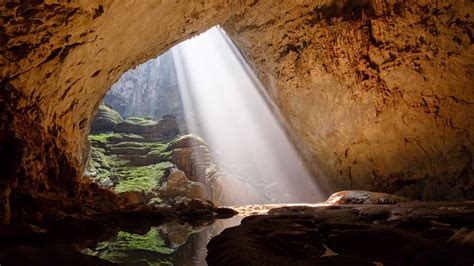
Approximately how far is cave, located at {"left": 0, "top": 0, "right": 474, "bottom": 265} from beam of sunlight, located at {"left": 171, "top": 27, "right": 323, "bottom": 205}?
125 inches

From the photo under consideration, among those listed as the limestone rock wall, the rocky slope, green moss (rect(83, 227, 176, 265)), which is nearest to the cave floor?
green moss (rect(83, 227, 176, 265))

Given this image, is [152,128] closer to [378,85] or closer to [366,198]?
[378,85]

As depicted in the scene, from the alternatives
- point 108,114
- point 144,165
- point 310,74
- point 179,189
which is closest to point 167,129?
point 108,114

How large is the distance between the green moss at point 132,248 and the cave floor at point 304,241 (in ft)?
0.43

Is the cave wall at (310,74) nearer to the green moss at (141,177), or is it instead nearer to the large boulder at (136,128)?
the green moss at (141,177)

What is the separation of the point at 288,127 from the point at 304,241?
49.5ft

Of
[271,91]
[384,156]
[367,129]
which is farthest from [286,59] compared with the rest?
[384,156]

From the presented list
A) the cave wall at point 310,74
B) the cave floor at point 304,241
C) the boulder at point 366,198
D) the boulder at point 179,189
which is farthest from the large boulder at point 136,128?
the cave floor at point 304,241

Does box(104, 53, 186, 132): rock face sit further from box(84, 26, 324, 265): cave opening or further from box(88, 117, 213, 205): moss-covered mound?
box(88, 117, 213, 205): moss-covered mound

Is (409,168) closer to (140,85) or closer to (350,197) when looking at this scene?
(350,197)

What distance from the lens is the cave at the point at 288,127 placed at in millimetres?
4172

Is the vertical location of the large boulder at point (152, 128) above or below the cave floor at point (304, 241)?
above

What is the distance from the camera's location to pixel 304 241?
439 cm

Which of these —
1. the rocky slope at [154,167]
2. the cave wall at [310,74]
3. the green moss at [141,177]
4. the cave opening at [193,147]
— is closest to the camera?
the cave wall at [310,74]
